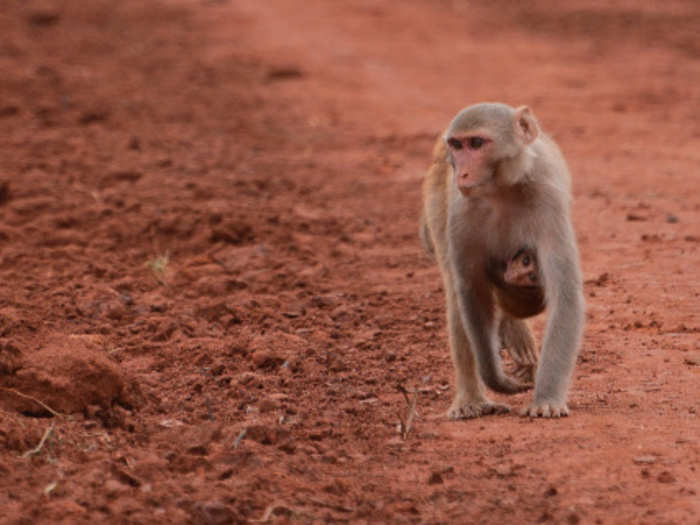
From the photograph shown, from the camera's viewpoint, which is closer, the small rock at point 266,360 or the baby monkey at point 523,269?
the baby monkey at point 523,269

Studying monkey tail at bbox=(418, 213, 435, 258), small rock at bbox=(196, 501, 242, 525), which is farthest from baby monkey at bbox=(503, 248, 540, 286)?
small rock at bbox=(196, 501, 242, 525)

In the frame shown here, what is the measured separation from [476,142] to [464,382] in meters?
1.26

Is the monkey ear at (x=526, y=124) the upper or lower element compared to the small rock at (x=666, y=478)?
upper

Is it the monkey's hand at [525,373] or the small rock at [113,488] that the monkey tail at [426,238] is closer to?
the monkey's hand at [525,373]

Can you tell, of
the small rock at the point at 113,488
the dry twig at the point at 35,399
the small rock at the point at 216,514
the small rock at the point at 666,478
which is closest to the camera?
the small rock at the point at 216,514

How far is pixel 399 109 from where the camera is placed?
15.4m

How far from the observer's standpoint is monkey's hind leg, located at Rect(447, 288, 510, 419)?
6.35 m

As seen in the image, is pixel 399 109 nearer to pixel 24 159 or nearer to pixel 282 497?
pixel 24 159

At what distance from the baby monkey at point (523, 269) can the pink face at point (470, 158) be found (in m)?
0.54

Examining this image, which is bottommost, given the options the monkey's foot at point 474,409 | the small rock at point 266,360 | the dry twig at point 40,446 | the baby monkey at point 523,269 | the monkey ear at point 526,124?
the small rock at point 266,360

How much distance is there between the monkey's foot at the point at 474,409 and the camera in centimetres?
631

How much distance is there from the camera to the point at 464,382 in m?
6.51

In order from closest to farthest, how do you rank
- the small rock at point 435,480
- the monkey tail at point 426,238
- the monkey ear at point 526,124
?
the small rock at point 435,480, the monkey ear at point 526,124, the monkey tail at point 426,238

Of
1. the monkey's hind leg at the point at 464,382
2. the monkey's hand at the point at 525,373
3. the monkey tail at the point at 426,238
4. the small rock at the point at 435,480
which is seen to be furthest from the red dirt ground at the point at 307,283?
the monkey tail at the point at 426,238
